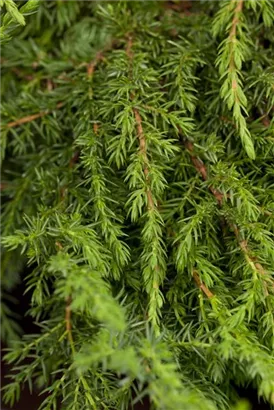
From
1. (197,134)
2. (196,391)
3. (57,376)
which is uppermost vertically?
(197,134)

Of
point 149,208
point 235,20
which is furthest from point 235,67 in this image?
point 149,208

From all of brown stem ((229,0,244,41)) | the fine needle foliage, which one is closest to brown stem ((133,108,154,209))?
the fine needle foliage

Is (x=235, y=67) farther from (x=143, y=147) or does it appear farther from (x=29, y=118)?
(x=29, y=118)

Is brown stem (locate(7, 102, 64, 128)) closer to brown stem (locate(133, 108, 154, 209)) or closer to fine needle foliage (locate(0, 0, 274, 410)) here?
fine needle foliage (locate(0, 0, 274, 410))

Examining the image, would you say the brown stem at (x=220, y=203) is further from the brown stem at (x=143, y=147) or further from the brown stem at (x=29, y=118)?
the brown stem at (x=29, y=118)

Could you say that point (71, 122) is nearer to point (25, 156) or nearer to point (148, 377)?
point (25, 156)

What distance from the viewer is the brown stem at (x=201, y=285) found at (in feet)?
2.12

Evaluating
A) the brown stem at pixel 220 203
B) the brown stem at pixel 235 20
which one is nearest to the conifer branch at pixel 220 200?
the brown stem at pixel 220 203

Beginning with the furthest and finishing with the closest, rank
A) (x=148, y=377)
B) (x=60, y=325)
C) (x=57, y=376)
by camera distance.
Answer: (x=57, y=376)
(x=60, y=325)
(x=148, y=377)

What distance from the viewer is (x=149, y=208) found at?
2.16 ft

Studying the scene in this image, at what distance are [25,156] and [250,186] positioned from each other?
0.33 meters

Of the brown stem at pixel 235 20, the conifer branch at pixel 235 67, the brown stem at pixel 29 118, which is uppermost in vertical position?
the brown stem at pixel 235 20

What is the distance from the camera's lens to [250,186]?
0.68 meters

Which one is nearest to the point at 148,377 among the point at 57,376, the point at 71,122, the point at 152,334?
the point at 152,334
